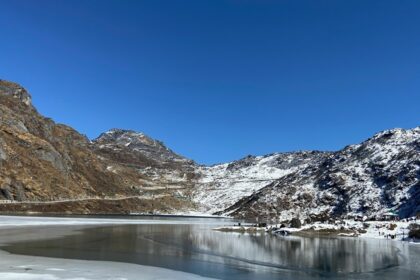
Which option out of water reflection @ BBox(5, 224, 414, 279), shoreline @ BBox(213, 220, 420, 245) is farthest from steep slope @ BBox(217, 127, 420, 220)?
water reflection @ BBox(5, 224, 414, 279)

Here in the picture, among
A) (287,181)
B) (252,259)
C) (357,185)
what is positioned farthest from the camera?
(287,181)

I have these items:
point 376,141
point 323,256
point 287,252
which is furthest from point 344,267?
A: point 376,141

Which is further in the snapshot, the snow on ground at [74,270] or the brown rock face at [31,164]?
the brown rock face at [31,164]

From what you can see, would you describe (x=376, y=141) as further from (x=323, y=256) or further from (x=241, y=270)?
(x=241, y=270)

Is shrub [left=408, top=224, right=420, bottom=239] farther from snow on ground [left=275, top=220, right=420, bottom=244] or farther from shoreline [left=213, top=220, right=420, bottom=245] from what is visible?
snow on ground [left=275, top=220, right=420, bottom=244]

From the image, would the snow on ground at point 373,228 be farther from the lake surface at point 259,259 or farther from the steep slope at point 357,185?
the steep slope at point 357,185

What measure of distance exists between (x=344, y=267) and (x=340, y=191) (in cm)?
12074

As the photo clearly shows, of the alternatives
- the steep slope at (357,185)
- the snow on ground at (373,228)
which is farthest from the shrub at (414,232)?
the steep slope at (357,185)

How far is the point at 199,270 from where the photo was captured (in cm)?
2738

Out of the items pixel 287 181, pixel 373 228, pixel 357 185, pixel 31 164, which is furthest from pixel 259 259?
pixel 287 181

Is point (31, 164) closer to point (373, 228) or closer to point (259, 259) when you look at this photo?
point (373, 228)

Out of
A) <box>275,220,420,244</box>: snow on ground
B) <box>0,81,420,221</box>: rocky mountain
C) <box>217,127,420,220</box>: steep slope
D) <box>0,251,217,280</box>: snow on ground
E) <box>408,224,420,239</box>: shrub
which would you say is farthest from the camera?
<box>0,81,420,221</box>: rocky mountain

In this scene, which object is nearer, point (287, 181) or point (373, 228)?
point (373, 228)

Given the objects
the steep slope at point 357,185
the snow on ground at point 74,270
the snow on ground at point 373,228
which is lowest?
the snow on ground at point 74,270
